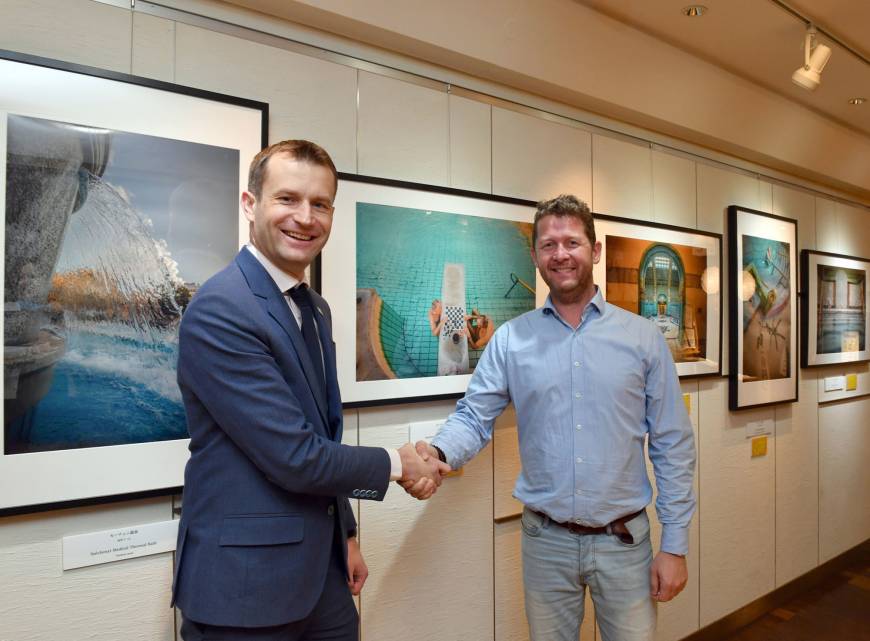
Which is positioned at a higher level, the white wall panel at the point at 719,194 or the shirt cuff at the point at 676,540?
the white wall panel at the point at 719,194

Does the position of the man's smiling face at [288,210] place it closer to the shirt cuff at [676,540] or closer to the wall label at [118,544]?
the wall label at [118,544]

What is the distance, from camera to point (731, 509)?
3.05 meters

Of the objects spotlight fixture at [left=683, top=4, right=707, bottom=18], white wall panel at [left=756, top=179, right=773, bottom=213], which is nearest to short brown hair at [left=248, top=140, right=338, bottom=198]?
→ spotlight fixture at [left=683, top=4, right=707, bottom=18]

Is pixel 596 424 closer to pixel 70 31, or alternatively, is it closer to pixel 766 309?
pixel 70 31

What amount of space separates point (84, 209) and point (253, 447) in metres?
0.76

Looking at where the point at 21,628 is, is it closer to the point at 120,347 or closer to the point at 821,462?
the point at 120,347

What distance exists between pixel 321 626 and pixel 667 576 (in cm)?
104

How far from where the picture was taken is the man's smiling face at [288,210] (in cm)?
125

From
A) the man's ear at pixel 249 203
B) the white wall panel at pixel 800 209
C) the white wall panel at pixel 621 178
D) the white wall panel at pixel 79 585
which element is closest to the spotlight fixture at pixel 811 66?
the white wall panel at pixel 621 178

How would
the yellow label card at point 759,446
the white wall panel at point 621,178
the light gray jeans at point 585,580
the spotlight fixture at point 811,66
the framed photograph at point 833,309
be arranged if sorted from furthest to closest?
the framed photograph at point 833,309 < the yellow label card at point 759,446 < the white wall panel at point 621,178 < the spotlight fixture at point 811,66 < the light gray jeans at point 585,580

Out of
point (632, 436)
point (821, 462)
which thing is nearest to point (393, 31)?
point (632, 436)

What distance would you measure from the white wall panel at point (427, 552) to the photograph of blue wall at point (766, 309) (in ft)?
6.34

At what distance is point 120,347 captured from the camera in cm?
139

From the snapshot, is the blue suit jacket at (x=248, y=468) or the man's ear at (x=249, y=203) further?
the man's ear at (x=249, y=203)
